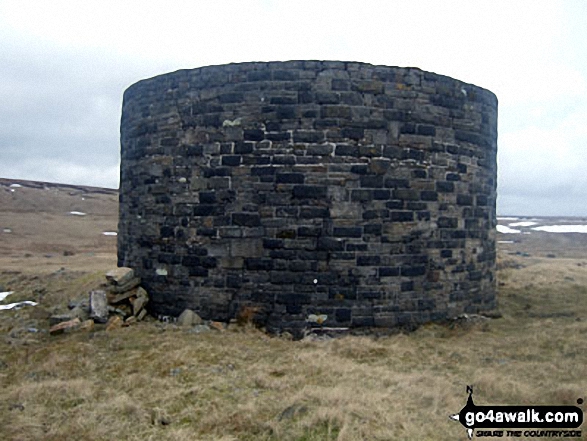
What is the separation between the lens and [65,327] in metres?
7.88

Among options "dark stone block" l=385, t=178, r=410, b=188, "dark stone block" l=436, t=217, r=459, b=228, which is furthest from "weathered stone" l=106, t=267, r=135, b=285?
"dark stone block" l=436, t=217, r=459, b=228

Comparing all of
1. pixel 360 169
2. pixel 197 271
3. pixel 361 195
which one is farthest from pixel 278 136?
pixel 197 271

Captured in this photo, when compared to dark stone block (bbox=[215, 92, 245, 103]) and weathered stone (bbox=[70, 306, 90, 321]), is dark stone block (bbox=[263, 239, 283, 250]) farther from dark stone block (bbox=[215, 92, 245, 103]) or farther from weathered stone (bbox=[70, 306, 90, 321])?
weathered stone (bbox=[70, 306, 90, 321])

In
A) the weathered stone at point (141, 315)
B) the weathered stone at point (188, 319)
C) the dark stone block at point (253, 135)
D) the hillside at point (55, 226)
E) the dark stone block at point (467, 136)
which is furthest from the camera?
the hillside at point (55, 226)

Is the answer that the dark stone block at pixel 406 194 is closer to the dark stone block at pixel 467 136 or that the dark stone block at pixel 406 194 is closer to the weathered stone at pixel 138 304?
the dark stone block at pixel 467 136

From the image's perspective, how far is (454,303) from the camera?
8.80m

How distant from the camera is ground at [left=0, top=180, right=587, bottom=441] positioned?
4.48 meters

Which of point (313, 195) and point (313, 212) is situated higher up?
point (313, 195)

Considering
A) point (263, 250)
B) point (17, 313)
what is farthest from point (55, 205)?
point (263, 250)

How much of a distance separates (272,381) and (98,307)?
4219 mm

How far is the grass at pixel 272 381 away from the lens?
446 cm

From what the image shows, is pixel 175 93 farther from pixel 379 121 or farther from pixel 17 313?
pixel 17 313

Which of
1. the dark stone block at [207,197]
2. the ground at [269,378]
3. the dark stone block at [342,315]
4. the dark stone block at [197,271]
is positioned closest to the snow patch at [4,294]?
the ground at [269,378]

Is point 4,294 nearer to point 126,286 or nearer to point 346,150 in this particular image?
point 126,286
